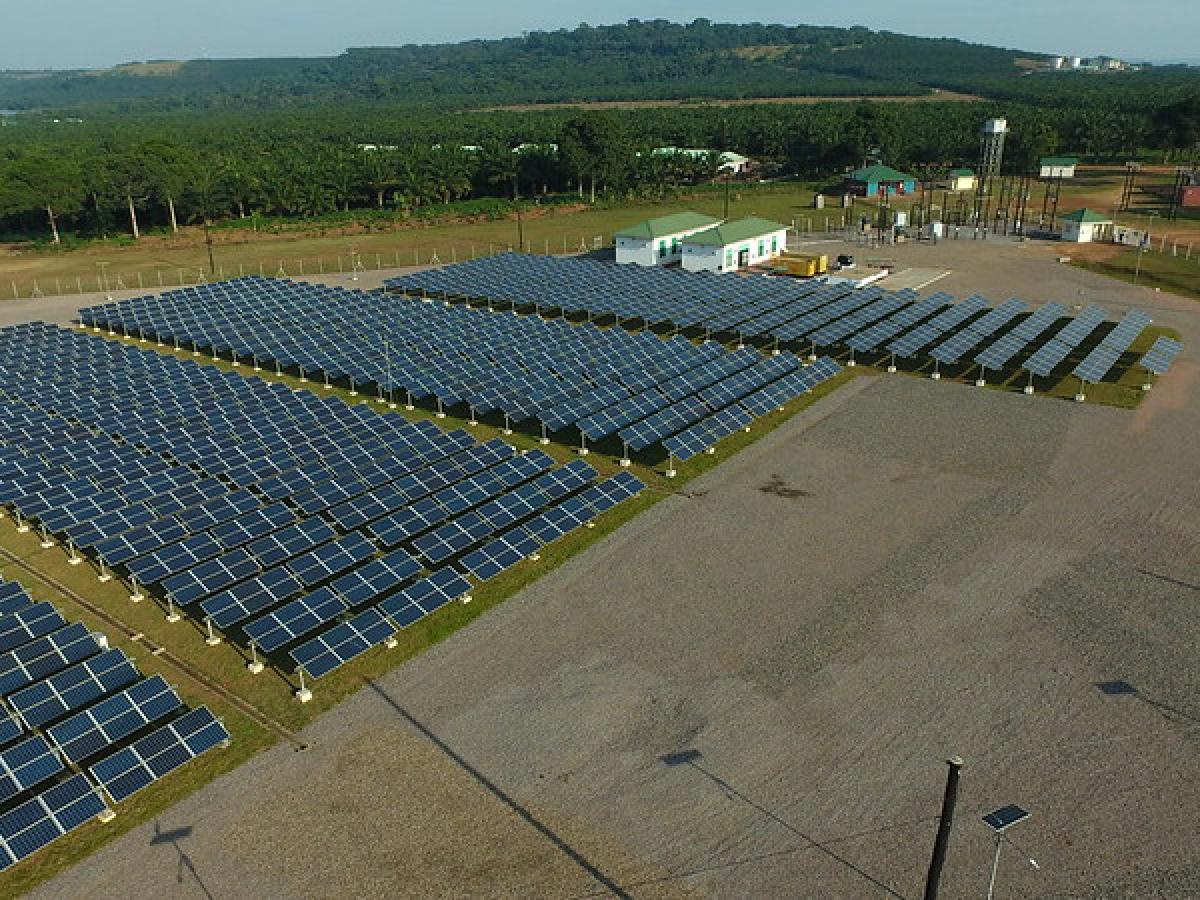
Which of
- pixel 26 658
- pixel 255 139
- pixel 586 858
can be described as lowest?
pixel 586 858

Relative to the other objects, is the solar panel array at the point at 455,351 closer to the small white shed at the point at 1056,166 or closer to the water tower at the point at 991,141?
the water tower at the point at 991,141

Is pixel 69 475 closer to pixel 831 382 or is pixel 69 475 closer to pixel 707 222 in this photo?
pixel 831 382

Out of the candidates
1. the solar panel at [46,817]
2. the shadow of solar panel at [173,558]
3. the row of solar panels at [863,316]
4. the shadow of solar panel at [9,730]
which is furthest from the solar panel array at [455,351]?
the solar panel at [46,817]

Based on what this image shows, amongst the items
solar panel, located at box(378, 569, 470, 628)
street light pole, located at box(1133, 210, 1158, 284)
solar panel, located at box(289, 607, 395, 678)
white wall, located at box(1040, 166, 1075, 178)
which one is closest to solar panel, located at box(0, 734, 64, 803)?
solar panel, located at box(289, 607, 395, 678)

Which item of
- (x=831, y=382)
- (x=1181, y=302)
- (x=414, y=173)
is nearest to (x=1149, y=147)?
(x=1181, y=302)

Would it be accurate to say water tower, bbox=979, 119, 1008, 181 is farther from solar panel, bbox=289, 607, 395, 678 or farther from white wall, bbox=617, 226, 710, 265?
solar panel, bbox=289, 607, 395, 678

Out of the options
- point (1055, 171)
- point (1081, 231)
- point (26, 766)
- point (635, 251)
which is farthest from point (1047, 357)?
point (1055, 171)
